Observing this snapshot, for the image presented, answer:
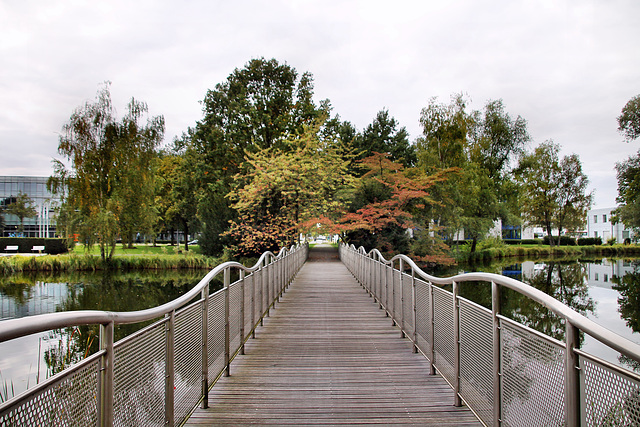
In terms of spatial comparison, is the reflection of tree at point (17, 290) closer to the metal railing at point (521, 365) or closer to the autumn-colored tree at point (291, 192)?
the autumn-colored tree at point (291, 192)

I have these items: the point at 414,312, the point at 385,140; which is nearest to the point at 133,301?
the point at 414,312

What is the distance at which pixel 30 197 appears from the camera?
2098 inches

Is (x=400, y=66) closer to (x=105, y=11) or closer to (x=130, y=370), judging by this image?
(x=105, y=11)

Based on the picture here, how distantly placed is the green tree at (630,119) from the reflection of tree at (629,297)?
8919mm

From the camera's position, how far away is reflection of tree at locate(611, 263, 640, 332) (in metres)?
11.8

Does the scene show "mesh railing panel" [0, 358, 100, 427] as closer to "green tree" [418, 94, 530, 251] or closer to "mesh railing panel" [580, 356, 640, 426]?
"mesh railing panel" [580, 356, 640, 426]

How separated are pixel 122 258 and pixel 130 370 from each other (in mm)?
24562

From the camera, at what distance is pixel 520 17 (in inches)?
714

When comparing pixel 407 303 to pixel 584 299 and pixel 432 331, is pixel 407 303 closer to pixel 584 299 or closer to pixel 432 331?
pixel 432 331

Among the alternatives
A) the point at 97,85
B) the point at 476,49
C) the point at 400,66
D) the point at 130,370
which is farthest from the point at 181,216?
the point at 400,66

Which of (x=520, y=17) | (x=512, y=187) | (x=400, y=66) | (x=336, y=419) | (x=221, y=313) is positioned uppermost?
(x=400, y=66)

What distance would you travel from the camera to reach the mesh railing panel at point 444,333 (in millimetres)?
3484

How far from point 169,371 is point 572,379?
239 cm

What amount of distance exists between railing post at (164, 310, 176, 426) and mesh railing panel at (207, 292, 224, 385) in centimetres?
81
